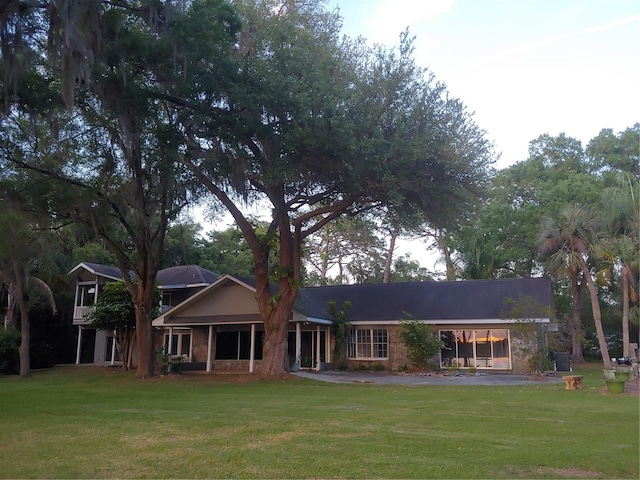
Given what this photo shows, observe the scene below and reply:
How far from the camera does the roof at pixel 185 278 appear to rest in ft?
93.5

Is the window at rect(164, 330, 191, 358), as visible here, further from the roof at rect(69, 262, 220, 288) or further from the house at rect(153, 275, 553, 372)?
the roof at rect(69, 262, 220, 288)

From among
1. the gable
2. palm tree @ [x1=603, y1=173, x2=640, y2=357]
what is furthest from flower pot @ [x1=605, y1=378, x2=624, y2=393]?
the gable

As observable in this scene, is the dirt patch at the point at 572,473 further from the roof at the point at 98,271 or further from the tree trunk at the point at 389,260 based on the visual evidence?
the tree trunk at the point at 389,260

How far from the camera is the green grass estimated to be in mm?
6070

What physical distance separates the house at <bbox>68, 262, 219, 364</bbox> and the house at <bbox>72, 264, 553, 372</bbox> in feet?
2.68

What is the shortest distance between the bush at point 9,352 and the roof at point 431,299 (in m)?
13.3

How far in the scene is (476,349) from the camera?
2395 centimetres

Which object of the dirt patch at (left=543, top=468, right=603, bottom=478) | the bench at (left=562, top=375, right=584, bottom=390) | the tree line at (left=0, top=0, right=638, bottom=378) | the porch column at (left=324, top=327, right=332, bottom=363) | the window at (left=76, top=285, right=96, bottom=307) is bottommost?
the dirt patch at (left=543, top=468, right=603, bottom=478)

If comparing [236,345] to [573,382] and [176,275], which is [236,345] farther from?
[573,382]

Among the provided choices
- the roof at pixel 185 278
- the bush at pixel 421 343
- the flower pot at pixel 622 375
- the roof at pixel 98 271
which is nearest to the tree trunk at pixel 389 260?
the roof at pixel 185 278

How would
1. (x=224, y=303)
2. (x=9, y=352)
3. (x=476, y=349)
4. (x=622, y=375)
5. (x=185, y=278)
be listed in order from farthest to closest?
1. (x=185, y=278)
2. (x=9, y=352)
3. (x=224, y=303)
4. (x=476, y=349)
5. (x=622, y=375)

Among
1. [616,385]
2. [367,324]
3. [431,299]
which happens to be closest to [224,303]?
[367,324]

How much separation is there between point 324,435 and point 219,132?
10172mm

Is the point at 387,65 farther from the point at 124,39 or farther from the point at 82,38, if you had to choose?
the point at 82,38
